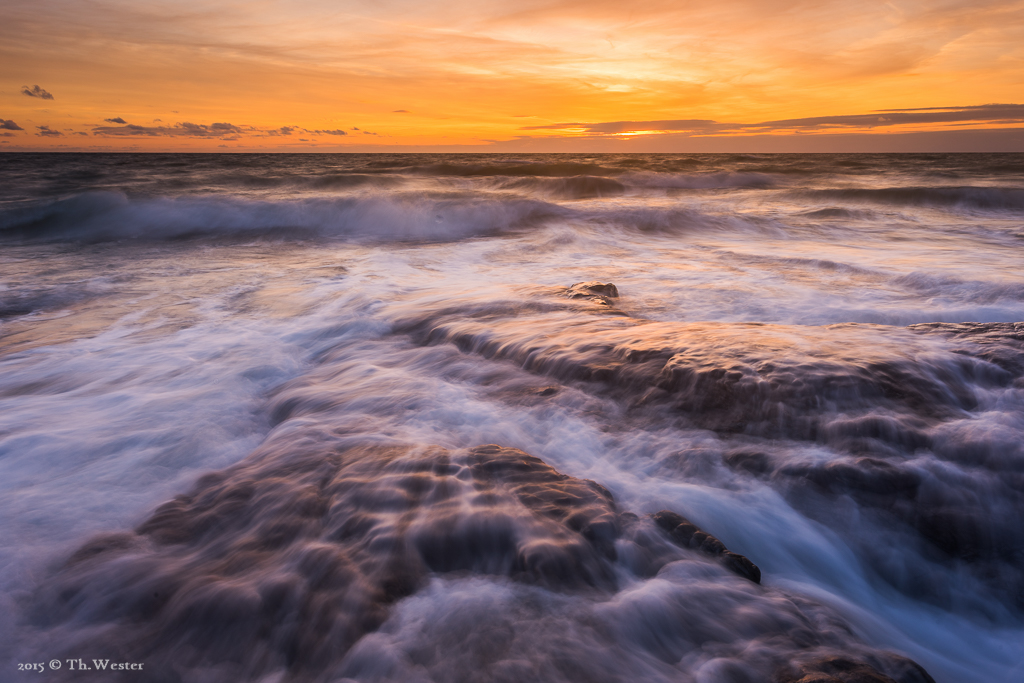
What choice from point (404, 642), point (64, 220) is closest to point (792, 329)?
point (404, 642)

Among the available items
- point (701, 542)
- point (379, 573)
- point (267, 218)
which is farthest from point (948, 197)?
point (379, 573)

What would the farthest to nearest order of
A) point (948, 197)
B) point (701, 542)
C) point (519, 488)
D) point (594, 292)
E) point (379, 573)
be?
point (948, 197) → point (594, 292) → point (519, 488) → point (701, 542) → point (379, 573)

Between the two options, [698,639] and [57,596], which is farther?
[57,596]

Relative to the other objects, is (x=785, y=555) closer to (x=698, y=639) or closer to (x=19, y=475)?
(x=698, y=639)

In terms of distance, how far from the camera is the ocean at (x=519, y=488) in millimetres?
1850

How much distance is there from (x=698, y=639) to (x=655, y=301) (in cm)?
418

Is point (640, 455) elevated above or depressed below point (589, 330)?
below

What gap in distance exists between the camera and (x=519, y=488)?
8.14 feet

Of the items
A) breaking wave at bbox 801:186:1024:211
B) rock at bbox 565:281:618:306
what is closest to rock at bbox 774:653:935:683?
rock at bbox 565:281:618:306

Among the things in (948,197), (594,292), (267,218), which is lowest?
(594,292)

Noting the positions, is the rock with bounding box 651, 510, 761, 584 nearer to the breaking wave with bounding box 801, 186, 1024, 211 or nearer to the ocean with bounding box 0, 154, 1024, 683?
the ocean with bounding box 0, 154, 1024, 683

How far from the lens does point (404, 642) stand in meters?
1.82

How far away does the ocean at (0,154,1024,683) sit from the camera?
6.07 feet

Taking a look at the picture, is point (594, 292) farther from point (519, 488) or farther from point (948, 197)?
point (948, 197)
